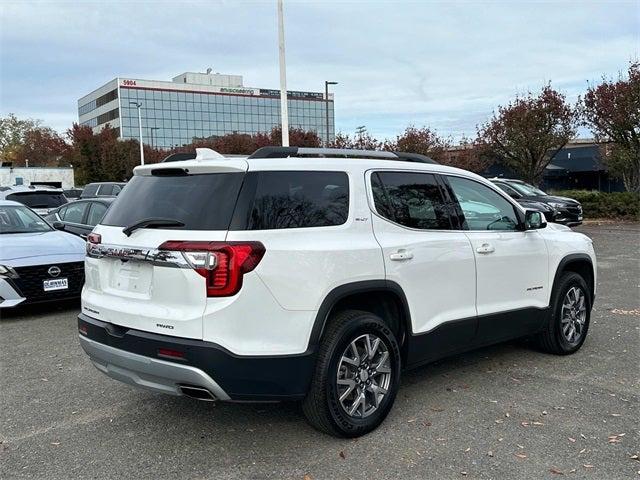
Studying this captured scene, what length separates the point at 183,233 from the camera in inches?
136

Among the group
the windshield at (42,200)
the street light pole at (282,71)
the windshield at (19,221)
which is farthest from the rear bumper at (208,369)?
the street light pole at (282,71)

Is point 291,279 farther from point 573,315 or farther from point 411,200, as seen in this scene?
point 573,315

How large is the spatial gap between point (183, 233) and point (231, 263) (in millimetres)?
381

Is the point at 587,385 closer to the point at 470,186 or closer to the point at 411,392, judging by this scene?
the point at 411,392

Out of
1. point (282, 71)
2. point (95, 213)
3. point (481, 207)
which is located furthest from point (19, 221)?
point (282, 71)

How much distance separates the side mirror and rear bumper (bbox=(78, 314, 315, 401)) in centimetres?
267

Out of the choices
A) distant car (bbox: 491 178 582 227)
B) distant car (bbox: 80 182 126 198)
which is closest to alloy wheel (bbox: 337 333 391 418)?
distant car (bbox: 491 178 582 227)

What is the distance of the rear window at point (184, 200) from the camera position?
347 centimetres

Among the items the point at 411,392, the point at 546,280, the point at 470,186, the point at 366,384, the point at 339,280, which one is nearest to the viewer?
the point at 339,280

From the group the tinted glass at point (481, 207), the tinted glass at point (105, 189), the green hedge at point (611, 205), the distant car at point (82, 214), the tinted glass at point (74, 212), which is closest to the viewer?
the tinted glass at point (481, 207)

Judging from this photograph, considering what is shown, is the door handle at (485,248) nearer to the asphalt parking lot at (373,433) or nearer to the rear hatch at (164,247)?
the asphalt parking lot at (373,433)

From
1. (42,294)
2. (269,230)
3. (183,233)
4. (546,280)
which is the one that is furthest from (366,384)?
(42,294)

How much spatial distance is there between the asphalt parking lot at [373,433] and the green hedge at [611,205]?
1999cm

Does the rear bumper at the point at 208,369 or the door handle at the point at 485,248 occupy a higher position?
the door handle at the point at 485,248
